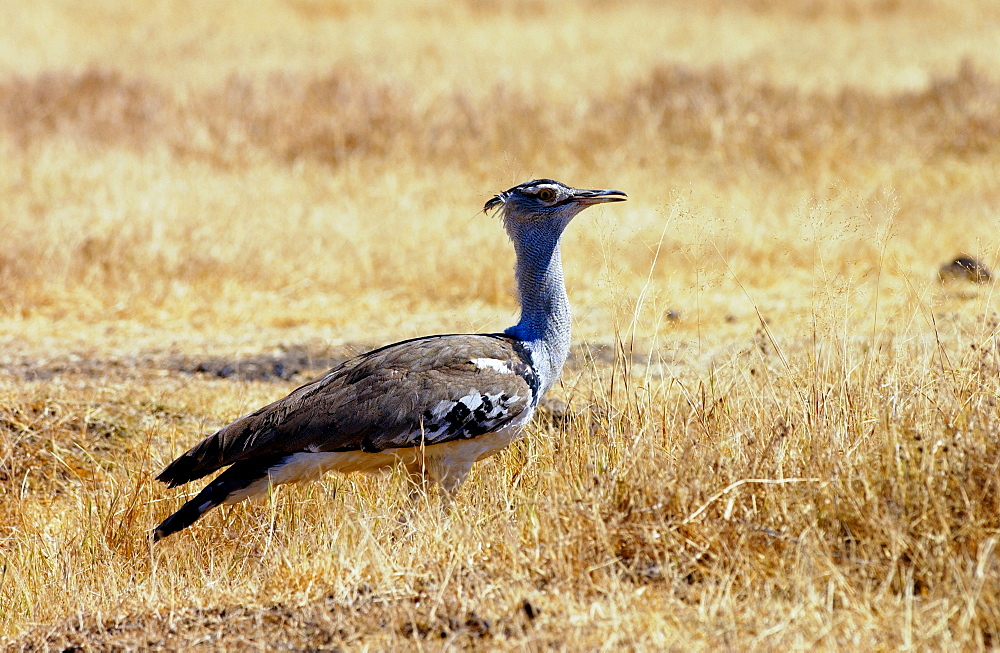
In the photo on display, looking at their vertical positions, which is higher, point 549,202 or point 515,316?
point 549,202

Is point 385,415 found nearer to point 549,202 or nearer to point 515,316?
point 549,202

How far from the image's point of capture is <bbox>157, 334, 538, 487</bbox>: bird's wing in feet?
14.2

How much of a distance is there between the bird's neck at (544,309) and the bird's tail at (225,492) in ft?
3.51

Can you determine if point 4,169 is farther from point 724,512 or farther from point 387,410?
point 724,512

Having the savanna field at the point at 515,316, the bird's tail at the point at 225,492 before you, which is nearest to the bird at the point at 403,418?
the bird's tail at the point at 225,492

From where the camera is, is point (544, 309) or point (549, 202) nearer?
point (544, 309)

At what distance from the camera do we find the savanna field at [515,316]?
3.51 meters

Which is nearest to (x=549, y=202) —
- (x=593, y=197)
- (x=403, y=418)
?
(x=593, y=197)

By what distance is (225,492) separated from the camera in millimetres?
4301

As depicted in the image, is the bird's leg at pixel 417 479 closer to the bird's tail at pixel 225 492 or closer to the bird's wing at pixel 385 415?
the bird's wing at pixel 385 415

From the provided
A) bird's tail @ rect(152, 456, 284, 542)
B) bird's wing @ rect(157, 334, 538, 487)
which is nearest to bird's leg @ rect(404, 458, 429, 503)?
bird's wing @ rect(157, 334, 538, 487)

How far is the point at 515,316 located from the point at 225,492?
3.76m

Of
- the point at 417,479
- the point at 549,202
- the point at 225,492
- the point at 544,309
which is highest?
the point at 549,202

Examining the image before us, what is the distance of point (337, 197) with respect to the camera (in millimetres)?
11422
